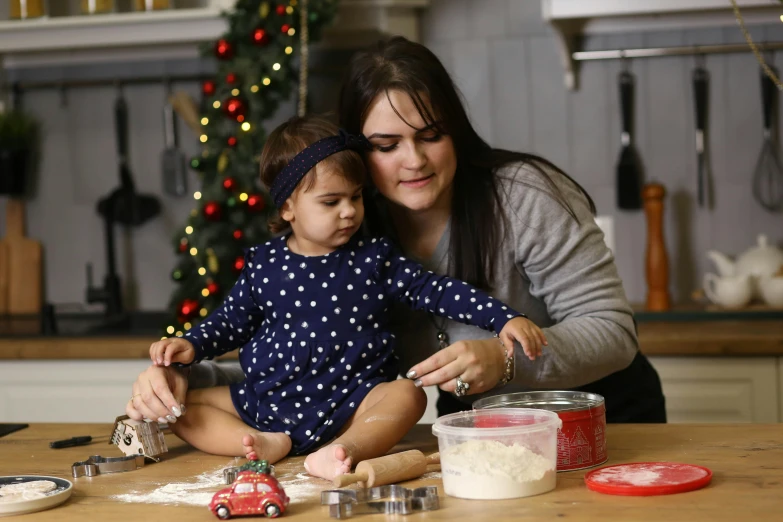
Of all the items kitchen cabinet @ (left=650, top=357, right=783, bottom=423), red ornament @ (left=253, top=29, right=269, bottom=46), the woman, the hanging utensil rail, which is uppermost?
red ornament @ (left=253, top=29, right=269, bottom=46)

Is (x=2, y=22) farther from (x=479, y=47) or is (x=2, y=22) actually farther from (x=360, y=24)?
(x=479, y=47)

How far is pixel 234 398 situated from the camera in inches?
56.8

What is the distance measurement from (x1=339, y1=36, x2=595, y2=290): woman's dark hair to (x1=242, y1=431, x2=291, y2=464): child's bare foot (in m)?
0.44

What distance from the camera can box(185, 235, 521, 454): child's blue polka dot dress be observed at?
1387mm

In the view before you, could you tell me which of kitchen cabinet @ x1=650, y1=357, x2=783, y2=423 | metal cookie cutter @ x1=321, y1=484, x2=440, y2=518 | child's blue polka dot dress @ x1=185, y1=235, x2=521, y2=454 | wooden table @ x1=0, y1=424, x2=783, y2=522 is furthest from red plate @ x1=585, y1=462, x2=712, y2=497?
kitchen cabinet @ x1=650, y1=357, x2=783, y2=423

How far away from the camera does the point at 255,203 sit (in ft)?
8.38

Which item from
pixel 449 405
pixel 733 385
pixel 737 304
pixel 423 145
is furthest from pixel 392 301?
pixel 737 304

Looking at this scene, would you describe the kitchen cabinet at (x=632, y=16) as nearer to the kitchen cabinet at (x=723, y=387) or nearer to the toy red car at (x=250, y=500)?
the kitchen cabinet at (x=723, y=387)

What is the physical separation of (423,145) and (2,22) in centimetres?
182

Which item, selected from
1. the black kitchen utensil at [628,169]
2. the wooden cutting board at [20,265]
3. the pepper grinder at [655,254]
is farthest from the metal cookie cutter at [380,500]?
the wooden cutting board at [20,265]

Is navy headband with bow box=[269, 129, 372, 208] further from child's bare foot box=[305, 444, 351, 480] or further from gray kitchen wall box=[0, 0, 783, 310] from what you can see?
gray kitchen wall box=[0, 0, 783, 310]

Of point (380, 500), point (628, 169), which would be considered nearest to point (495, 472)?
point (380, 500)

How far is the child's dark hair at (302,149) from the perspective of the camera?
149 centimetres

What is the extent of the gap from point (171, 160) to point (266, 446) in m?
1.94
